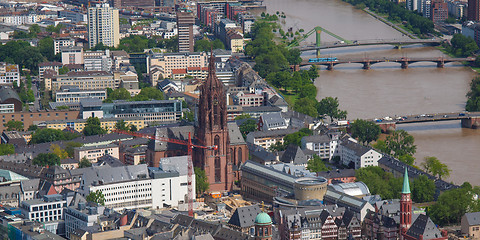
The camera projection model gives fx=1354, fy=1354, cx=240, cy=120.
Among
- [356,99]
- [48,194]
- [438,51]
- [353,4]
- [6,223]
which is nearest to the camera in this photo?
[6,223]

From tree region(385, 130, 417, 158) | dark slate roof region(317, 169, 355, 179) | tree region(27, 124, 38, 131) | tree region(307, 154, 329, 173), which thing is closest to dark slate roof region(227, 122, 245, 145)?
tree region(307, 154, 329, 173)


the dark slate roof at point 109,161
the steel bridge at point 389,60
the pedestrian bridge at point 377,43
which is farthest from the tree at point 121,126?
the pedestrian bridge at point 377,43

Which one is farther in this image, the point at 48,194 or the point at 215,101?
the point at 215,101

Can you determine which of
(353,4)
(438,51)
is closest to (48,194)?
(438,51)

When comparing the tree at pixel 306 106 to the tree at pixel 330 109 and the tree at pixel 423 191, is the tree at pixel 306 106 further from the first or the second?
the tree at pixel 423 191

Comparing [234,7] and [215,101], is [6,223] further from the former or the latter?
[234,7]

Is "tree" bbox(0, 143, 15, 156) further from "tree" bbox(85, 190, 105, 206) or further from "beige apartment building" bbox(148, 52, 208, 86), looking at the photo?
"beige apartment building" bbox(148, 52, 208, 86)

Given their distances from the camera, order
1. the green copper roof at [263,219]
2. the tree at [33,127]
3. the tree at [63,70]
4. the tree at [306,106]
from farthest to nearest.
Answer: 1. the tree at [63,70]
2. the tree at [306,106]
3. the tree at [33,127]
4. the green copper roof at [263,219]
